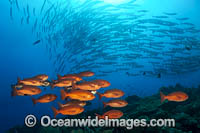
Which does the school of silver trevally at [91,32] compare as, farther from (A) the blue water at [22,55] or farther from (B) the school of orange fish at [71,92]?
(B) the school of orange fish at [71,92]

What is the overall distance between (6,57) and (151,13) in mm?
11615

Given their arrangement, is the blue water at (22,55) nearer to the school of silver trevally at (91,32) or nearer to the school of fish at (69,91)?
the school of silver trevally at (91,32)

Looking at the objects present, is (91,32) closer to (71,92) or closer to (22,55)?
(22,55)

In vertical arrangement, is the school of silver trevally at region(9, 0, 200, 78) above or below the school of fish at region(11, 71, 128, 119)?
above

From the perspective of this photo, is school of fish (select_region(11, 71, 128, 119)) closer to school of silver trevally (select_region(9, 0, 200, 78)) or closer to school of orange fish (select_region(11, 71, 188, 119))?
school of orange fish (select_region(11, 71, 188, 119))

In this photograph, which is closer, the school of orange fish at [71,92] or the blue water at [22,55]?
the school of orange fish at [71,92]

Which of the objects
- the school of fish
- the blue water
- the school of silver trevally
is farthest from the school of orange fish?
the blue water

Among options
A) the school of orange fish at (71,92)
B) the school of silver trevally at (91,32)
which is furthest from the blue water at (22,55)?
the school of orange fish at (71,92)

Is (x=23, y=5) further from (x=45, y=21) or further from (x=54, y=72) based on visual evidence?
(x=54, y=72)

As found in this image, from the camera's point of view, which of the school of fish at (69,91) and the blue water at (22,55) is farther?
the blue water at (22,55)

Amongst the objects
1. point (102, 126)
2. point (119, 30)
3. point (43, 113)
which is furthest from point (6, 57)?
point (102, 126)

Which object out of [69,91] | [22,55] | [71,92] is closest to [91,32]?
[22,55]

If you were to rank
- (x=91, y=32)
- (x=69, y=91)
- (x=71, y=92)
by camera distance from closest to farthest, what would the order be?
(x=71, y=92)
(x=69, y=91)
(x=91, y=32)

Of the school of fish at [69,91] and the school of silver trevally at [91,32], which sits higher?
the school of silver trevally at [91,32]
